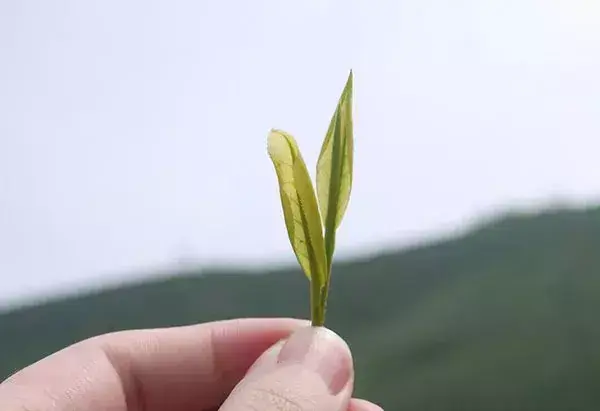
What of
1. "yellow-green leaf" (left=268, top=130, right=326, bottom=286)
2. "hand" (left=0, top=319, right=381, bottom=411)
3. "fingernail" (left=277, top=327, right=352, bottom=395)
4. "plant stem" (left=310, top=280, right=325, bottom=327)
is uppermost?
"yellow-green leaf" (left=268, top=130, right=326, bottom=286)

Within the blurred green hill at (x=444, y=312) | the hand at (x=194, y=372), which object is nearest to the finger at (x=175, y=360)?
the hand at (x=194, y=372)

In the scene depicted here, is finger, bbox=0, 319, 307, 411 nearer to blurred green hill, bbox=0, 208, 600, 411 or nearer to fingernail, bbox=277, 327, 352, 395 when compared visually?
fingernail, bbox=277, 327, 352, 395

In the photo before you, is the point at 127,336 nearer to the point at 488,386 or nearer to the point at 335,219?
the point at 335,219

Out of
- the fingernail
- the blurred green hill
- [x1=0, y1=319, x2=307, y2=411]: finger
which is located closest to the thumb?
the fingernail

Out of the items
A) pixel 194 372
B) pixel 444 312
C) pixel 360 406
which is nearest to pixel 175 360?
pixel 194 372

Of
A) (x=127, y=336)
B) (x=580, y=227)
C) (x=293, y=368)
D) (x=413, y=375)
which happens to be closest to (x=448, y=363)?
(x=413, y=375)

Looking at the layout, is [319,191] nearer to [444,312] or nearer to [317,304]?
[317,304]
